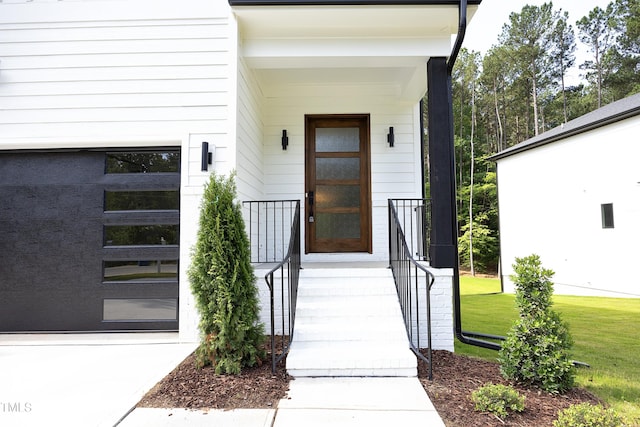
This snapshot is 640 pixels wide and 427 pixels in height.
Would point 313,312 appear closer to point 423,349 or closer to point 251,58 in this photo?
point 423,349

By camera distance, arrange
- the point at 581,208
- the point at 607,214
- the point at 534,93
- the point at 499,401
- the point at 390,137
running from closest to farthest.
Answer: the point at 499,401
the point at 390,137
the point at 607,214
the point at 581,208
the point at 534,93

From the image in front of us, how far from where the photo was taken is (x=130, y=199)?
12.9 ft

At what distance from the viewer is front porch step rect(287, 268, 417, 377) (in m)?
2.78

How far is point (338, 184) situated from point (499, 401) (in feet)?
11.6

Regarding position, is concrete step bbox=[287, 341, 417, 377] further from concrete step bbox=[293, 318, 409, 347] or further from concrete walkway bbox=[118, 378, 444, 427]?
concrete step bbox=[293, 318, 409, 347]

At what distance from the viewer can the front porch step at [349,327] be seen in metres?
2.78

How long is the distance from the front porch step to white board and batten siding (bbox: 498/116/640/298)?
760cm

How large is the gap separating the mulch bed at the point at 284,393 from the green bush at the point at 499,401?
4 cm

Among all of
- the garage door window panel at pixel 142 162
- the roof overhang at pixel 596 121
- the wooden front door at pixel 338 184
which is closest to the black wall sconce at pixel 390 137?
the wooden front door at pixel 338 184

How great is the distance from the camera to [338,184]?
5.19m

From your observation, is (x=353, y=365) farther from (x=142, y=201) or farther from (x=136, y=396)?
(x=142, y=201)

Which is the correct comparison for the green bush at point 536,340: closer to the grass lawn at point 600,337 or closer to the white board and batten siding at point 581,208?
the grass lawn at point 600,337

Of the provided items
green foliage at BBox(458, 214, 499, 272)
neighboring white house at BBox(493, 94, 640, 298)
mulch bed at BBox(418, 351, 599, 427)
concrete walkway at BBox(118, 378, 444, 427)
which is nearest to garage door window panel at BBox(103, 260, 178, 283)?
concrete walkway at BBox(118, 378, 444, 427)

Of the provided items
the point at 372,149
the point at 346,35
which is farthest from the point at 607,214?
the point at 346,35
